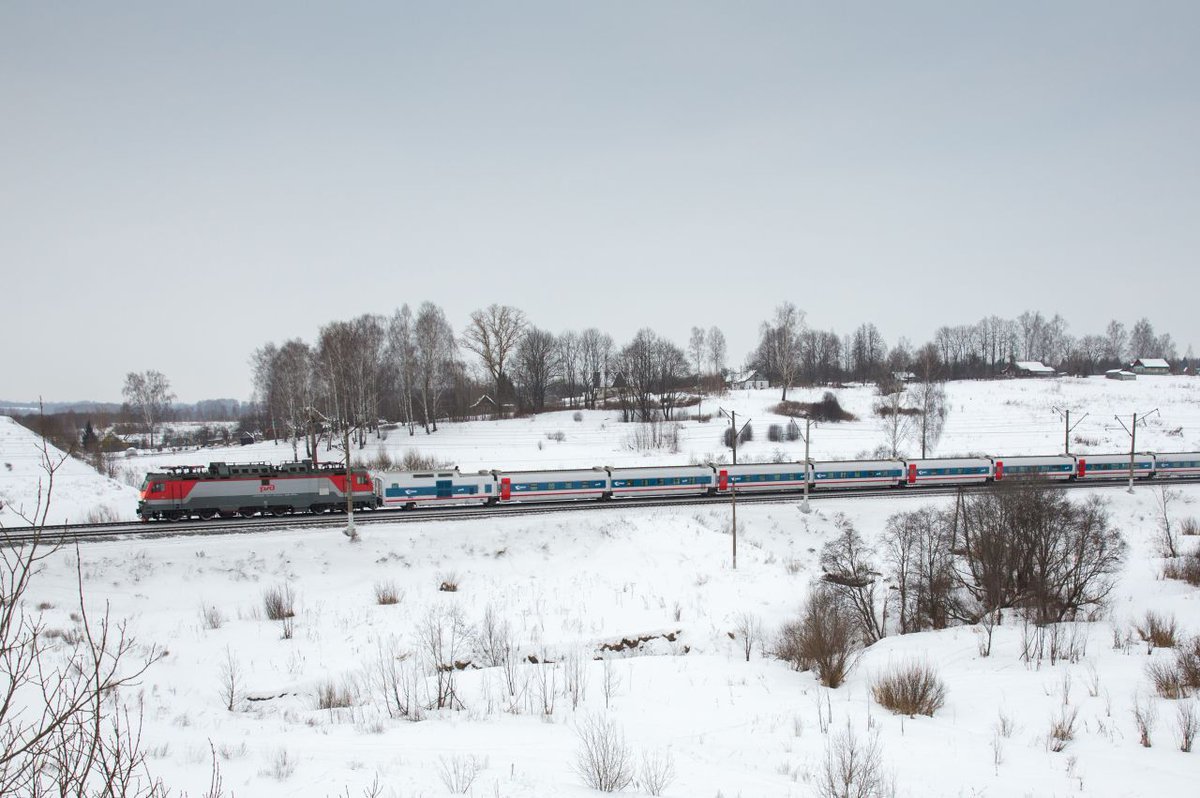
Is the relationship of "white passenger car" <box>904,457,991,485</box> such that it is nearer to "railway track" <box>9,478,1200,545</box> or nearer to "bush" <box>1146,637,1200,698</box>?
"railway track" <box>9,478,1200,545</box>

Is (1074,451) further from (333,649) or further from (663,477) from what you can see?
(333,649)

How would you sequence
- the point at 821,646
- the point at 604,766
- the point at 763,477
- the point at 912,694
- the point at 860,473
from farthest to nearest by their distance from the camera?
the point at 860,473, the point at 763,477, the point at 821,646, the point at 912,694, the point at 604,766

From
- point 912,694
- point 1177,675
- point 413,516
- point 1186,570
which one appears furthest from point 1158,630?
point 413,516

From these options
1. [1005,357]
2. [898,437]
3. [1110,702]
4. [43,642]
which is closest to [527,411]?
[898,437]

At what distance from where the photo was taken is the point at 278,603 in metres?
24.6

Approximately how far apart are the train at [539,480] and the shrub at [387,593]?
17.8 feet

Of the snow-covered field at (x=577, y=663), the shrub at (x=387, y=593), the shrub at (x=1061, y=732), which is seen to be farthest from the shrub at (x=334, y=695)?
the shrub at (x=1061, y=732)

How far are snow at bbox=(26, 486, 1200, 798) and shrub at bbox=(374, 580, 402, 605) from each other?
40 centimetres

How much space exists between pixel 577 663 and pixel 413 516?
21573 mm

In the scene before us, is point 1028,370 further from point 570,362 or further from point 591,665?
point 591,665

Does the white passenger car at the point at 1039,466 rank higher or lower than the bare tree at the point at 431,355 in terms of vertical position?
lower

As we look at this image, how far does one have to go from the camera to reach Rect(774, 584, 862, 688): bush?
1639cm

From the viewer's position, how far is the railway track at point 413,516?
29.5m

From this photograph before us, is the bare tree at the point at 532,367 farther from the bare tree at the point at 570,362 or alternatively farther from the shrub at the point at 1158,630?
the shrub at the point at 1158,630
